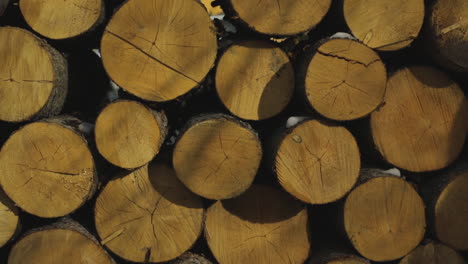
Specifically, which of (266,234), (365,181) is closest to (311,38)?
(365,181)

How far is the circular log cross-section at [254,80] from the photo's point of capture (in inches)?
73.8

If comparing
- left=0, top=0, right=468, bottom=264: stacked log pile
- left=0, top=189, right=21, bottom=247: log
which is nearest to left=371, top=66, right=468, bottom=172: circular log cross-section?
left=0, top=0, right=468, bottom=264: stacked log pile

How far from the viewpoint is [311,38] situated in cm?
225

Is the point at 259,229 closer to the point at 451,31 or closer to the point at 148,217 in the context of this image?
the point at 148,217

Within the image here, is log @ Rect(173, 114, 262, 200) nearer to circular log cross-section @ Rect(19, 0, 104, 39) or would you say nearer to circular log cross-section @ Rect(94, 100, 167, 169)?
circular log cross-section @ Rect(94, 100, 167, 169)

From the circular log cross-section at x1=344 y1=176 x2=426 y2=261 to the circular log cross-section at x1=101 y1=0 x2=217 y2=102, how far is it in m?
0.94

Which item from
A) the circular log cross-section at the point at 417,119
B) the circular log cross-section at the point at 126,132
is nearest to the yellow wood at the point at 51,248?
the circular log cross-section at the point at 126,132

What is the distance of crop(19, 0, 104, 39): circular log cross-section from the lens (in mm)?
1911

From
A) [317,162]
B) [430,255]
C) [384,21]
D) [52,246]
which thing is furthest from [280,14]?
[52,246]

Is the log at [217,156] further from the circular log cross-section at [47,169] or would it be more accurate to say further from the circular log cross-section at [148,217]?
the circular log cross-section at [47,169]

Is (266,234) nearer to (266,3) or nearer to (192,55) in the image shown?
(192,55)

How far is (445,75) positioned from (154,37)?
1376mm

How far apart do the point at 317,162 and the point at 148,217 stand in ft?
2.69

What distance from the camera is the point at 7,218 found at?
6.75 ft
